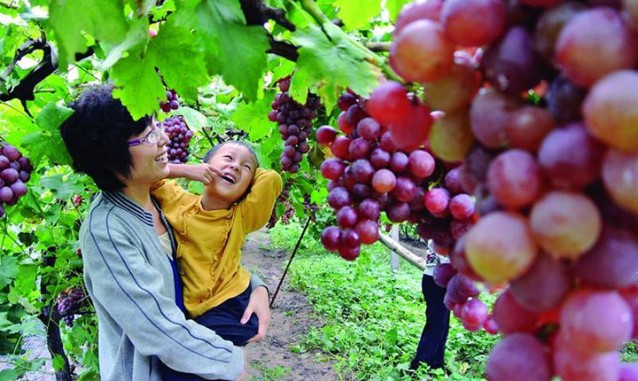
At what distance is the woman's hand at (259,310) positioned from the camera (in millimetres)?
2311

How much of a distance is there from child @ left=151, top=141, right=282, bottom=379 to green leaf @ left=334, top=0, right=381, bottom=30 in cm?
136

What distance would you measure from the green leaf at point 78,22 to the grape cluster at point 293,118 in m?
1.07

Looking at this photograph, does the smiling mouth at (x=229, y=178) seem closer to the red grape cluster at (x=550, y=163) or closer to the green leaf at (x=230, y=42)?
the green leaf at (x=230, y=42)

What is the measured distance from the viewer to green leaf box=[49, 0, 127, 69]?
78 cm

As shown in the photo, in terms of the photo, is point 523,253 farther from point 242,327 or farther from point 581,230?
point 242,327

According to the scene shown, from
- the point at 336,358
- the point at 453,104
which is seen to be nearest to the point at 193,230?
the point at 453,104

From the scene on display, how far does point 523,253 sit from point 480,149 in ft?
Result: 0.30

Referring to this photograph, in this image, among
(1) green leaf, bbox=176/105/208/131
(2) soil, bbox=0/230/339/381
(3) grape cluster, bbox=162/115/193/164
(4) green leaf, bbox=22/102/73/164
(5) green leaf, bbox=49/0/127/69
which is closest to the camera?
(5) green leaf, bbox=49/0/127/69

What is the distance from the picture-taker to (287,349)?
5719 millimetres

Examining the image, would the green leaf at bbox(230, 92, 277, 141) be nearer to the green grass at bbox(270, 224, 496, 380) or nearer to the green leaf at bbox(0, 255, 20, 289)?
the green leaf at bbox(0, 255, 20, 289)

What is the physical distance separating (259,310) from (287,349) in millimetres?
3558

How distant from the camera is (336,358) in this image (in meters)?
5.31

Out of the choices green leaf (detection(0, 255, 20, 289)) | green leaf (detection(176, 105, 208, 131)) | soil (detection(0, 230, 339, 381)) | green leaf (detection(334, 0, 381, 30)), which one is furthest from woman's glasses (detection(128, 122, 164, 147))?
soil (detection(0, 230, 339, 381))

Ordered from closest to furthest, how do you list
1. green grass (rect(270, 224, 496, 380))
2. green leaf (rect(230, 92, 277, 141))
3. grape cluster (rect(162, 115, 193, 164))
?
green leaf (rect(230, 92, 277, 141)) < grape cluster (rect(162, 115, 193, 164)) < green grass (rect(270, 224, 496, 380))
